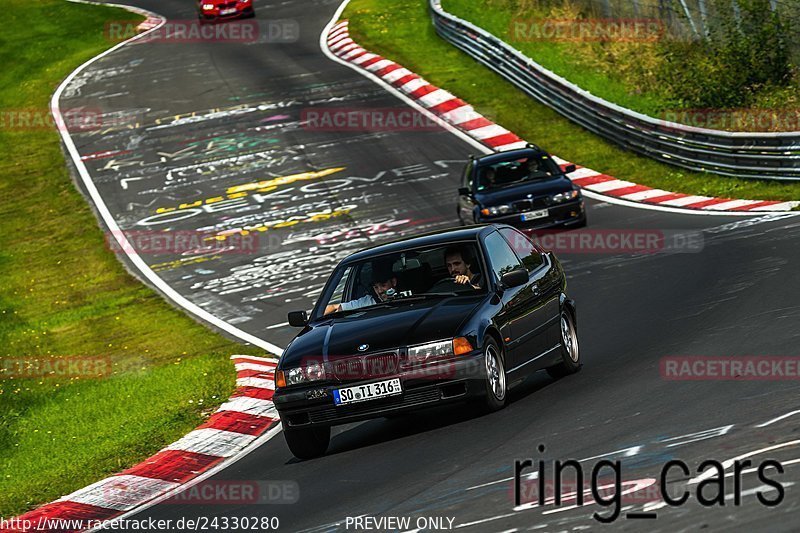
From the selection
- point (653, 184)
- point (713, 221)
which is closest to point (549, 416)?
point (713, 221)

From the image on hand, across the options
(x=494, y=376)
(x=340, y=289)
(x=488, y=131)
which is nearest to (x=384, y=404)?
(x=494, y=376)

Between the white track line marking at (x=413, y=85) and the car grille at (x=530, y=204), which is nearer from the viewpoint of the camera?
the car grille at (x=530, y=204)

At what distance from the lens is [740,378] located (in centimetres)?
1009

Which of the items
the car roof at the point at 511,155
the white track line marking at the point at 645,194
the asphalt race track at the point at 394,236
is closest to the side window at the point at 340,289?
the asphalt race track at the point at 394,236

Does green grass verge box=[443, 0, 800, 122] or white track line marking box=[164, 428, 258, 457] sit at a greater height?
white track line marking box=[164, 428, 258, 457]

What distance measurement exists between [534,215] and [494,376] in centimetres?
1142

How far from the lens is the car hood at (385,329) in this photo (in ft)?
33.3

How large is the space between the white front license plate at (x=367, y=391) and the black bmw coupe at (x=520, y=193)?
38.8 ft

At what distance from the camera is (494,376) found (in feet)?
34.3

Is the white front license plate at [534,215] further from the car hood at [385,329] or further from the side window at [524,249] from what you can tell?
the car hood at [385,329]

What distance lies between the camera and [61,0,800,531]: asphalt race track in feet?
26.6

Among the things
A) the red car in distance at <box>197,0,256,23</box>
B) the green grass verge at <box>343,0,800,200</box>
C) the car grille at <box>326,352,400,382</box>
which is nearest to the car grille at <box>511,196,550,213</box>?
the green grass verge at <box>343,0,800,200</box>

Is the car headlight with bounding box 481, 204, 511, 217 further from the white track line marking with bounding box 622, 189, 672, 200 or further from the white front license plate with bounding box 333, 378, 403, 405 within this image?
the white front license plate with bounding box 333, 378, 403, 405

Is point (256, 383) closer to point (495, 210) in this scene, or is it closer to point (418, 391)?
→ point (418, 391)
